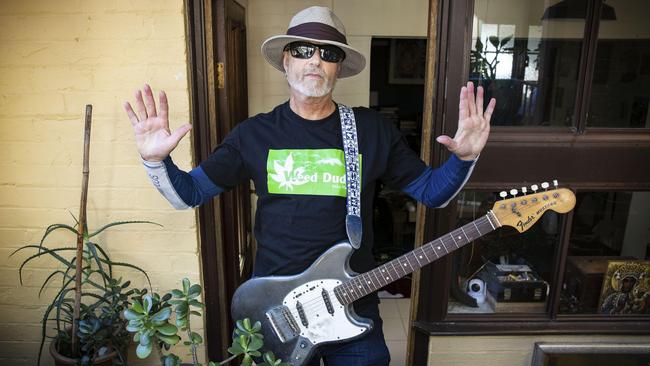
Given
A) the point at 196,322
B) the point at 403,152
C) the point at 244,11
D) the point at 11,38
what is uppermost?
the point at 244,11

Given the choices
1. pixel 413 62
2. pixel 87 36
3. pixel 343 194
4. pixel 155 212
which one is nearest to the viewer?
pixel 343 194

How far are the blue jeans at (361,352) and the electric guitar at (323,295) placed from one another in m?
0.07

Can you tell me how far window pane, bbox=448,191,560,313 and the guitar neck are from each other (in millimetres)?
606

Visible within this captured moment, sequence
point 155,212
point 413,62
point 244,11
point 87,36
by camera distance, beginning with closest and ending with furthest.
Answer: point 87,36, point 155,212, point 244,11, point 413,62

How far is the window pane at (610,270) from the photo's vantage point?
211cm

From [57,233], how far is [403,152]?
1.52m

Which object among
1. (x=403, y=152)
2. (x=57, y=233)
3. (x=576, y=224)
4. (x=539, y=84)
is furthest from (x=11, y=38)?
(x=576, y=224)

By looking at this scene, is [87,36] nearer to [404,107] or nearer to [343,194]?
[343,194]

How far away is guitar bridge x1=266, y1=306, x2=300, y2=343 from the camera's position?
1.63m

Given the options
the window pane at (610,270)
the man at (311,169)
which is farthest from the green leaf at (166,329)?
the window pane at (610,270)

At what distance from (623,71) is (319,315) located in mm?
1658

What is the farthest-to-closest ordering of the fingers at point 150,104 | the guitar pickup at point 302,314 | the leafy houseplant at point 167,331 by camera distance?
the guitar pickup at point 302,314
the fingers at point 150,104
the leafy houseplant at point 167,331

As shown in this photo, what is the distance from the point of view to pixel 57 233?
1.95m

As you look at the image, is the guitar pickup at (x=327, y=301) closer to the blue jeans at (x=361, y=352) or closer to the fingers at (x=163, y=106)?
the blue jeans at (x=361, y=352)
